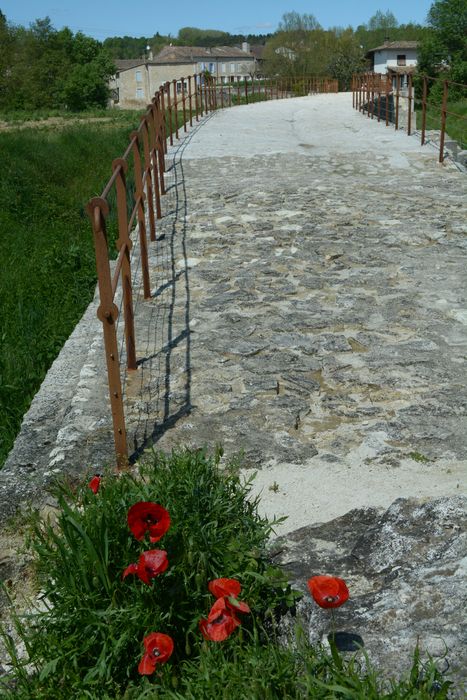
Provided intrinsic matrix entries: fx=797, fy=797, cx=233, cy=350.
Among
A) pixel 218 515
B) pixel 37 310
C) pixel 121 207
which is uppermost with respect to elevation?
pixel 121 207

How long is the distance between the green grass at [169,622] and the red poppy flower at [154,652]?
0.41 ft

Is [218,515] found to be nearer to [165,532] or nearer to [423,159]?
[165,532]

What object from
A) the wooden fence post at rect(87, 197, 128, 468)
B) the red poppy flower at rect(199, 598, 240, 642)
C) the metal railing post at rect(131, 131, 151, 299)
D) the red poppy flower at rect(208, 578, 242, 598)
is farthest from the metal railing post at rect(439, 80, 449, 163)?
the red poppy flower at rect(199, 598, 240, 642)

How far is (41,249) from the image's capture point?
1061 cm

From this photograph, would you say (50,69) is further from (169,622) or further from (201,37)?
(201,37)

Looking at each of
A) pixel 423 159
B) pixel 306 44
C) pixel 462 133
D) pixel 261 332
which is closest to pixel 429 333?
pixel 261 332

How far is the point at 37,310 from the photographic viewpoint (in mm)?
8031

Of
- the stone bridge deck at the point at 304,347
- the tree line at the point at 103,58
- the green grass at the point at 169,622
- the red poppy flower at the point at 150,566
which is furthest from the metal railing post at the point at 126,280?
the tree line at the point at 103,58

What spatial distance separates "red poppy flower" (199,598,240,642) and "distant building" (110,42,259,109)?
8086 cm

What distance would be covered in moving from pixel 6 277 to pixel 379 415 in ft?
19.3

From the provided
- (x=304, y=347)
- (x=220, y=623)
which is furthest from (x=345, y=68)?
(x=220, y=623)

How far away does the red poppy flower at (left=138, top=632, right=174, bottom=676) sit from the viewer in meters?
2.30

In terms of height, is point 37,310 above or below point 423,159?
below

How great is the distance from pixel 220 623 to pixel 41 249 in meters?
8.89
